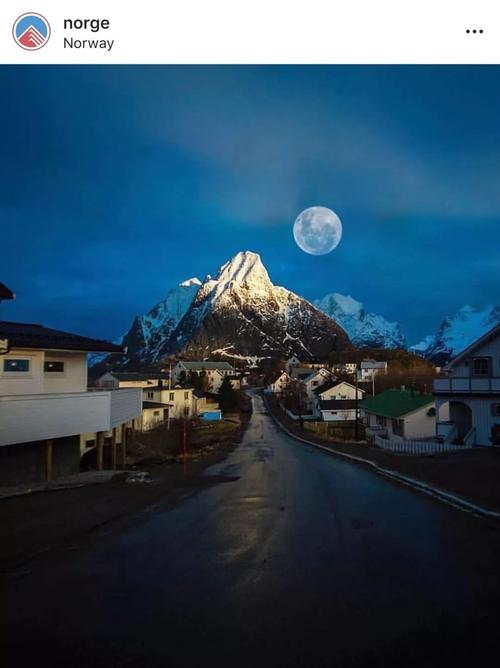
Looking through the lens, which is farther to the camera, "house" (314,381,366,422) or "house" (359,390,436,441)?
"house" (314,381,366,422)

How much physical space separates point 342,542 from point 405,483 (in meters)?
6.01

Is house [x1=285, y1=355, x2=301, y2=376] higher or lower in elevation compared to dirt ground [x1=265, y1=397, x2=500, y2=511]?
higher

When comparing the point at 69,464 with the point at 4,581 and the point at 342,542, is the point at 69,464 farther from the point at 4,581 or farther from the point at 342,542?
the point at 342,542

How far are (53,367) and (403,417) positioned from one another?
26238mm

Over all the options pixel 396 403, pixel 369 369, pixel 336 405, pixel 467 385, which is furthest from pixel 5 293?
pixel 369 369

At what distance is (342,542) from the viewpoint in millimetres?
6531

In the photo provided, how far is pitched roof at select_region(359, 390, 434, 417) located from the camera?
3319cm

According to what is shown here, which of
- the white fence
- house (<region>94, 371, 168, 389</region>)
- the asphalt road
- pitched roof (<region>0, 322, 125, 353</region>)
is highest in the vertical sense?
pitched roof (<region>0, 322, 125, 353</region>)

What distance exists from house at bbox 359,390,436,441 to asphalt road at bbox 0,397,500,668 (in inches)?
1016

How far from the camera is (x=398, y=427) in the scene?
33469mm

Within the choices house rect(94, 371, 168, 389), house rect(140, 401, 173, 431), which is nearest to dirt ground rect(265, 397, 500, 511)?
house rect(140, 401, 173, 431)

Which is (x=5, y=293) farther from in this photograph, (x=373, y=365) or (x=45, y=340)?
(x=373, y=365)

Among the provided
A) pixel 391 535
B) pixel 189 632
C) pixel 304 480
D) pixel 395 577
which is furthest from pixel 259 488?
pixel 189 632

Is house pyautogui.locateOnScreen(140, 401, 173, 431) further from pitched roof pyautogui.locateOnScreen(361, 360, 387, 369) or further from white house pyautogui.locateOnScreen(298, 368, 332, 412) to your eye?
pitched roof pyautogui.locateOnScreen(361, 360, 387, 369)
